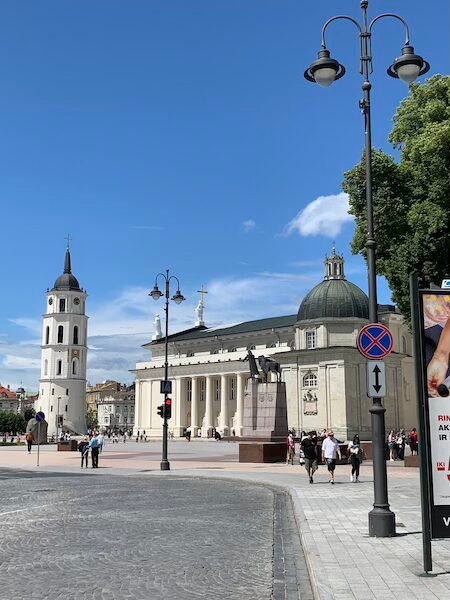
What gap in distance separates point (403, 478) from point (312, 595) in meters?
18.7

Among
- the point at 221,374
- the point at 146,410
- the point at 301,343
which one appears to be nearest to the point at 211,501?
the point at 301,343

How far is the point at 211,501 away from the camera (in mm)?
18031

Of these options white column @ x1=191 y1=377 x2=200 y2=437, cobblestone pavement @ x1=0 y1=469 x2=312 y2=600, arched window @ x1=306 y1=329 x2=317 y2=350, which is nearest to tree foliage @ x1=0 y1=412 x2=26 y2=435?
white column @ x1=191 y1=377 x2=200 y2=437

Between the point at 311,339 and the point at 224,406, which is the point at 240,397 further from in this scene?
the point at 311,339

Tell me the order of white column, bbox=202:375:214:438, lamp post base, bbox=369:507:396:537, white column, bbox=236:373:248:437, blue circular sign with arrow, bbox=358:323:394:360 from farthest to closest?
white column, bbox=202:375:214:438 → white column, bbox=236:373:248:437 → blue circular sign with arrow, bbox=358:323:394:360 → lamp post base, bbox=369:507:396:537

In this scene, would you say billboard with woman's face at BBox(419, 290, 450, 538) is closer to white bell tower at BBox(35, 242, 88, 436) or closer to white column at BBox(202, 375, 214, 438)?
white column at BBox(202, 375, 214, 438)

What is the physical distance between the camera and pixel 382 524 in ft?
35.9

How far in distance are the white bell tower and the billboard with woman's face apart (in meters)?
126

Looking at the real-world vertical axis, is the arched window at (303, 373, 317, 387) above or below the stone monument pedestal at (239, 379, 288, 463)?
above

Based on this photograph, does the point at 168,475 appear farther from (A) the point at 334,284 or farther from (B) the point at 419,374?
(A) the point at 334,284

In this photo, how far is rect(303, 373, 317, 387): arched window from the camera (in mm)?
82438

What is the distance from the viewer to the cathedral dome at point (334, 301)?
85250mm

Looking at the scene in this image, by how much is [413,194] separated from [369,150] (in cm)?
1467

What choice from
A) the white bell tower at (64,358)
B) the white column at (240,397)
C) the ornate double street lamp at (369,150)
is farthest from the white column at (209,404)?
the ornate double street lamp at (369,150)
